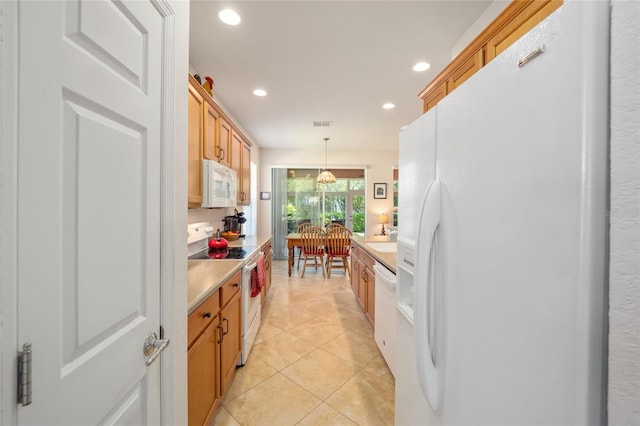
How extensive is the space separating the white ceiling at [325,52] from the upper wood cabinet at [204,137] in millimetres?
538

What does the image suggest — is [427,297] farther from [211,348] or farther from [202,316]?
[211,348]

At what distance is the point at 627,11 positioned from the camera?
1.24ft

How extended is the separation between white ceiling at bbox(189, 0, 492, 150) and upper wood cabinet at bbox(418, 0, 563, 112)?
49 centimetres

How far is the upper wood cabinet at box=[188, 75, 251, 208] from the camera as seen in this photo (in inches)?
74.2

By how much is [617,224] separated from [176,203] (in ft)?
3.82

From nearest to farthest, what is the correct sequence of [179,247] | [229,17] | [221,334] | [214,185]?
[179,247] → [221,334] → [229,17] → [214,185]

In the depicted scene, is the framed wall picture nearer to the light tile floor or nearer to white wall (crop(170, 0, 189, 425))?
the light tile floor

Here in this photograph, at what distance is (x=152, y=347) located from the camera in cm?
81

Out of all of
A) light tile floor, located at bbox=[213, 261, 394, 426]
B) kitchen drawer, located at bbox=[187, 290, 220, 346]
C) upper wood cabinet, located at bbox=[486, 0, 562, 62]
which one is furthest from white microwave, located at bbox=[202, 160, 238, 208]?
upper wood cabinet, located at bbox=[486, 0, 562, 62]

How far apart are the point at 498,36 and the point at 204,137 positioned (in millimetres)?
2097

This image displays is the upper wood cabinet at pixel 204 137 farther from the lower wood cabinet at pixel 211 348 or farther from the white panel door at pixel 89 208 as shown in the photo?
the white panel door at pixel 89 208

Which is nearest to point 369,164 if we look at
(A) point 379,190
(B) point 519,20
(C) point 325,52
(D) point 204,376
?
(A) point 379,190

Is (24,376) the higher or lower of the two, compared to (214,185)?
lower

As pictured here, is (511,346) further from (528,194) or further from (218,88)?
(218,88)
